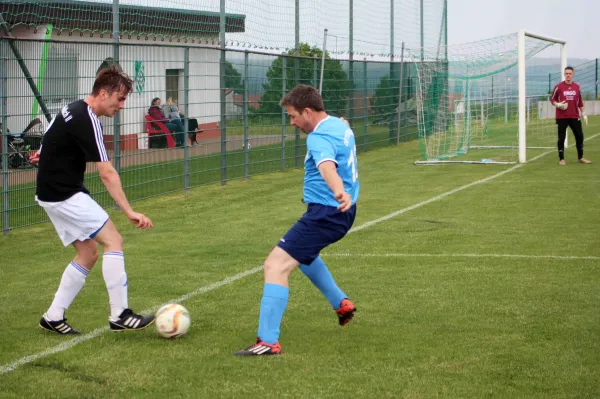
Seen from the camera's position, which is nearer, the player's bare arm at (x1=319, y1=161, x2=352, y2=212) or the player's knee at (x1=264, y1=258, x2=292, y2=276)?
the player's bare arm at (x1=319, y1=161, x2=352, y2=212)

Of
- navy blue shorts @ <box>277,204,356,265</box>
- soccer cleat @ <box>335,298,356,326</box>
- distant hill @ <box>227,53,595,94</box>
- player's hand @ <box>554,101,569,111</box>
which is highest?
distant hill @ <box>227,53,595,94</box>

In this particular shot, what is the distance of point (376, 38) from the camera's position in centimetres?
2664

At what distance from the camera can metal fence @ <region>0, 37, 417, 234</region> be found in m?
11.6

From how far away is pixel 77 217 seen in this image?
6297 mm

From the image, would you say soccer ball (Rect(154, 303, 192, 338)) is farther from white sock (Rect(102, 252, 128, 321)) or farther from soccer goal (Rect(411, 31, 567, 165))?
soccer goal (Rect(411, 31, 567, 165))

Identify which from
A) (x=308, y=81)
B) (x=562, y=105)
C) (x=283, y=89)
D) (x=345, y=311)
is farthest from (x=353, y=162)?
(x=308, y=81)

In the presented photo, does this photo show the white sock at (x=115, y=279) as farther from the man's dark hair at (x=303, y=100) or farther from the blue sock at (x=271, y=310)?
the man's dark hair at (x=303, y=100)

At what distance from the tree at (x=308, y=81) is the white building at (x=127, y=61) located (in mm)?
1693

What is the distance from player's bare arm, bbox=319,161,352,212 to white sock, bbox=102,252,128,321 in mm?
1695

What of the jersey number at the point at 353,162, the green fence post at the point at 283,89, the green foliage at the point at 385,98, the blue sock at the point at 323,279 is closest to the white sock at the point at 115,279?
the blue sock at the point at 323,279

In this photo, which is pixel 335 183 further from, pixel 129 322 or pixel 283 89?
pixel 283 89

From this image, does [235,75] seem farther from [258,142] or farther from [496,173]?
[496,173]

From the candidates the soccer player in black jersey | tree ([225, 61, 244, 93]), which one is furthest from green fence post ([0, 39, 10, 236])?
tree ([225, 61, 244, 93])

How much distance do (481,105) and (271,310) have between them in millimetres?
20530
